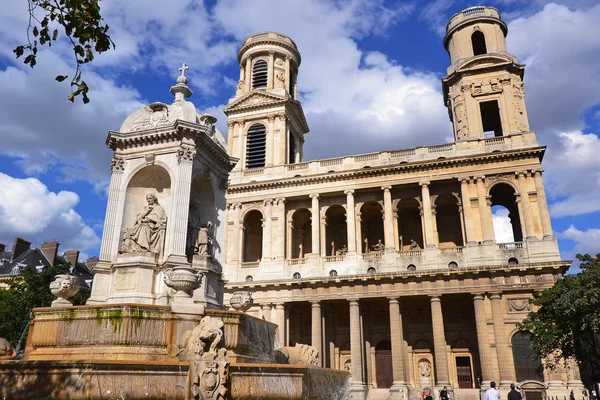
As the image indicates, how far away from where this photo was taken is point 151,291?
11133 millimetres

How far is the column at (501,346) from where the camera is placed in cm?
2838

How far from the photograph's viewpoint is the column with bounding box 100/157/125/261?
38.9ft

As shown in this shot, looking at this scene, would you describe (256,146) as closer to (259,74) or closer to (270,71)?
(270,71)

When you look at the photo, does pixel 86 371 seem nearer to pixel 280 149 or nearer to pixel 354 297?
pixel 354 297

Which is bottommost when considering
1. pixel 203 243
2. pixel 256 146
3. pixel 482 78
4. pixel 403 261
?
pixel 203 243

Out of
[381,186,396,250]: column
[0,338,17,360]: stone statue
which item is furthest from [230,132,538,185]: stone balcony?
[0,338,17,360]: stone statue

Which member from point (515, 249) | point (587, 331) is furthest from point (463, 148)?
point (587, 331)

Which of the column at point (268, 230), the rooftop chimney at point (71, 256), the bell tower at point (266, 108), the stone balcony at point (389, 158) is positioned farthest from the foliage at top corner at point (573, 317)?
the rooftop chimney at point (71, 256)

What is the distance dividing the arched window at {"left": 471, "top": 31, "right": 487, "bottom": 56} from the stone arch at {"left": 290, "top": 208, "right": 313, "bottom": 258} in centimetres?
1971

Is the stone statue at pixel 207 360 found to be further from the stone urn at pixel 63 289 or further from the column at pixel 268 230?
the column at pixel 268 230

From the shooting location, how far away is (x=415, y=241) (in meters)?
36.6

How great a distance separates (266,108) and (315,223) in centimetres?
1172

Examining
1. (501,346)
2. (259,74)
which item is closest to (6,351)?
(501,346)

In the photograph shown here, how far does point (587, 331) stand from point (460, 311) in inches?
543
